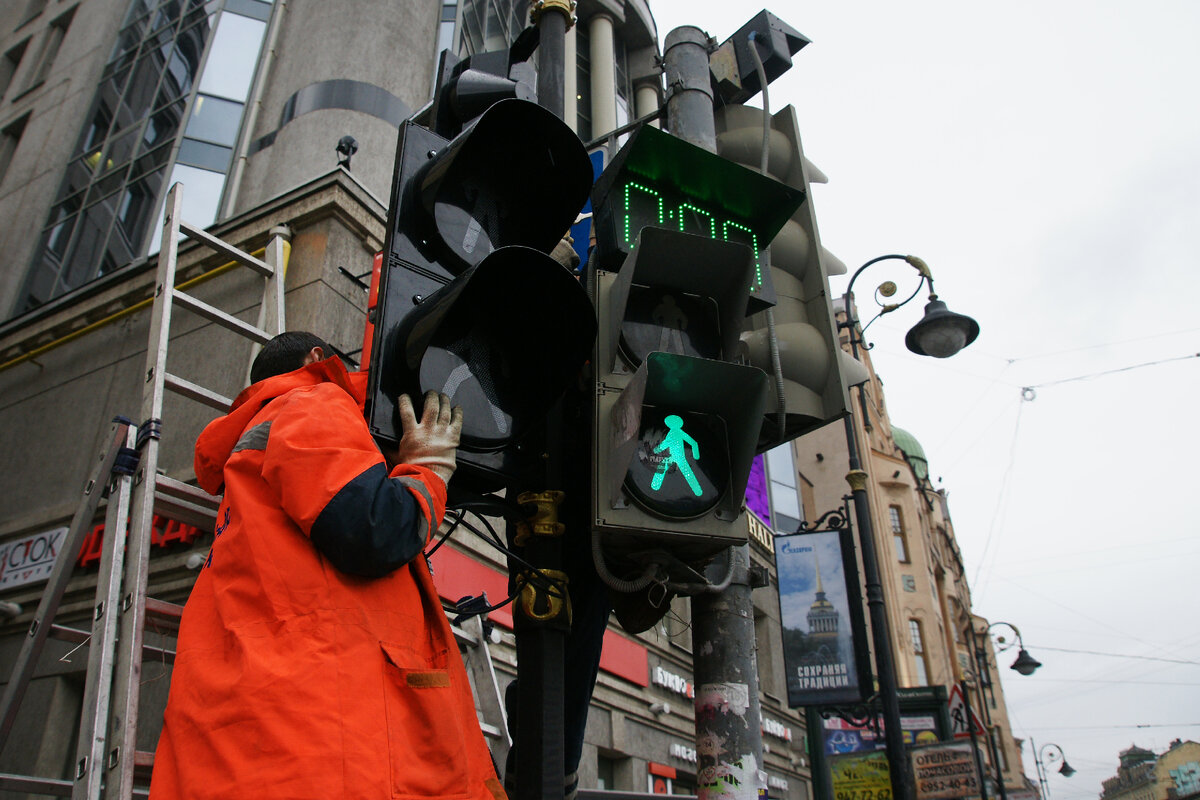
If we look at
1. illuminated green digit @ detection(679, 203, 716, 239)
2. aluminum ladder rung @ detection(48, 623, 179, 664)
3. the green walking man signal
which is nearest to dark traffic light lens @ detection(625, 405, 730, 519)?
the green walking man signal

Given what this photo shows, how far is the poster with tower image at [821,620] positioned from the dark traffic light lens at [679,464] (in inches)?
416

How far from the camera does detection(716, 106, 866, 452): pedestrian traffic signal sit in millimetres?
3602

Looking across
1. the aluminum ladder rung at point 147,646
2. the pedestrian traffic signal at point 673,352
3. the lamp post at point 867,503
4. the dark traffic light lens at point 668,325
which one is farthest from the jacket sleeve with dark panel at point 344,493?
the lamp post at point 867,503

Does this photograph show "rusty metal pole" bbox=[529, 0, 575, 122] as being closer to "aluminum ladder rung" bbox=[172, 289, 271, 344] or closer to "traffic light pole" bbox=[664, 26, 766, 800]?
"traffic light pole" bbox=[664, 26, 766, 800]

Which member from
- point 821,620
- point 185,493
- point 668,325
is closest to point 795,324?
point 668,325

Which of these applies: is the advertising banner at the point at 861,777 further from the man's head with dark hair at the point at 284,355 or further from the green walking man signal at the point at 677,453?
the man's head with dark hair at the point at 284,355

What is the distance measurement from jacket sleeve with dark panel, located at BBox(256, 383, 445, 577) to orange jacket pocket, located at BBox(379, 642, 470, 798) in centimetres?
27

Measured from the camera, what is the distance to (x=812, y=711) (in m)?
16.7

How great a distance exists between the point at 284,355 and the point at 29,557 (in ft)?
23.7

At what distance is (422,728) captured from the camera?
2.23 m

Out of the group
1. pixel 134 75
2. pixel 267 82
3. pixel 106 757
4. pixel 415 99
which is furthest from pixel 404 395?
pixel 134 75

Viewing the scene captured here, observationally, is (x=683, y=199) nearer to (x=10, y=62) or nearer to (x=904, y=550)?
(x=10, y=62)

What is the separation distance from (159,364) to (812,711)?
15.6 m

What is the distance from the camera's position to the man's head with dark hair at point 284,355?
325 cm
